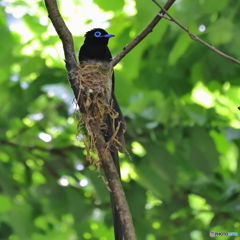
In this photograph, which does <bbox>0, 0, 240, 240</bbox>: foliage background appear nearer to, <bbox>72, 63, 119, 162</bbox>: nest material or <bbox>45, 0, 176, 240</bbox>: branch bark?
<bbox>72, 63, 119, 162</bbox>: nest material

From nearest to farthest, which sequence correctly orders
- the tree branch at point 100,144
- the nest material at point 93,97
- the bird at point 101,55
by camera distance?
the tree branch at point 100,144 < the nest material at point 93,97 < the bird at point 101,55

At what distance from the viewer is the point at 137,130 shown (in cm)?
303

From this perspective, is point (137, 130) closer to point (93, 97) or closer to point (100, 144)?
point (93, 97)

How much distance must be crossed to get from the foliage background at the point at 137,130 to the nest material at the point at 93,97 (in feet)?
0.77

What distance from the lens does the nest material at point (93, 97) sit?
2.33m

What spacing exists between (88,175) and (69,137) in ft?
1.49

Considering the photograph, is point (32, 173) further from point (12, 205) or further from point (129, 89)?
point (129, 89)

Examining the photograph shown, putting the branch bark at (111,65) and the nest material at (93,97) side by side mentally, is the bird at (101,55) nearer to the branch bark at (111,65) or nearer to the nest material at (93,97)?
the nest material at (93,97)

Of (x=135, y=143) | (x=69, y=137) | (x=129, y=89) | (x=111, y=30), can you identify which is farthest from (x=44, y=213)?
(x=111, y=30)

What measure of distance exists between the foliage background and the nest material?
0.77 ft

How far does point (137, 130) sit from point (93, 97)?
0.62m

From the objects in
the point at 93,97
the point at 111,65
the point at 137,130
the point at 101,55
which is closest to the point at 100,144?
the point at 111,65

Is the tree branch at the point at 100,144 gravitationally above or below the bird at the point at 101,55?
below

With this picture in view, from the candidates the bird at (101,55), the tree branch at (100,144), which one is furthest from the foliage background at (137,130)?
the tree branch at (100,144)
